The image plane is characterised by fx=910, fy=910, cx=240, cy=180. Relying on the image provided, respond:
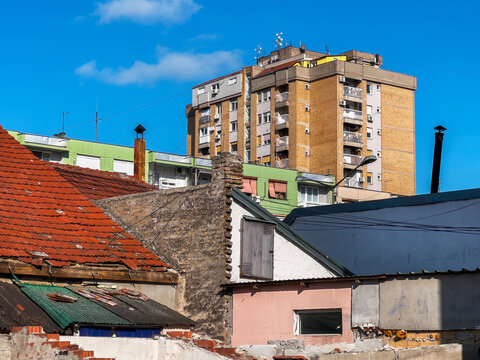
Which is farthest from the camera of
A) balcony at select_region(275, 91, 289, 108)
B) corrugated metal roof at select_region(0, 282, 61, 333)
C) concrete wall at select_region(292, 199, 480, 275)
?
balcony at select_region(275, 91, 289, 108)

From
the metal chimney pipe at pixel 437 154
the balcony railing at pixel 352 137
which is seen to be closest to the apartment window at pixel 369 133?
the balcony railing at pixel 352 137

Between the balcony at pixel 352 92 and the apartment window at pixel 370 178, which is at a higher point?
the balcony at pixel 352 92

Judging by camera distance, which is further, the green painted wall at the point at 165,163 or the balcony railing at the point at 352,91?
the balcony railing at the point at 352,91

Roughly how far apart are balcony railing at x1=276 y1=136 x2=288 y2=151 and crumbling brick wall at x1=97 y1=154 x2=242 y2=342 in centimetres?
6812

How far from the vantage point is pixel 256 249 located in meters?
23.7

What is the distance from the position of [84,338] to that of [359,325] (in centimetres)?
678

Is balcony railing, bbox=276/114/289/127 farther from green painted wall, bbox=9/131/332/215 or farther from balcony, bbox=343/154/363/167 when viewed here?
green painted wall, bbox=9/131/332/215

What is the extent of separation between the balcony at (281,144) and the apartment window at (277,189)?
39.8 feet

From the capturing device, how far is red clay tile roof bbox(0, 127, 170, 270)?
21.1 metres

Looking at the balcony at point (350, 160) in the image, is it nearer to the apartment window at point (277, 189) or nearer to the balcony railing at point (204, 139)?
the apartment window at point (277, 189)

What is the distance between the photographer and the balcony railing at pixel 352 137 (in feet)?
297

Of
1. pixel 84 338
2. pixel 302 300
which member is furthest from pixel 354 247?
pixel 84 338

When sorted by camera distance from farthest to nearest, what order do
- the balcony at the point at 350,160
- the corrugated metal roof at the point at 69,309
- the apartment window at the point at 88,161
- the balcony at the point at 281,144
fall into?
the balcony at the point at 281,144
the balcony at the point at 350,160
the apartment window at the point at 88,161
the corrugated metal roof at the point at 69,309

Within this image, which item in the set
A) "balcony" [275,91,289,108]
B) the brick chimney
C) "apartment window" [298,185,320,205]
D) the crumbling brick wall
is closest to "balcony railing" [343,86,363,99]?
"balcony" [275,91,289,108]
